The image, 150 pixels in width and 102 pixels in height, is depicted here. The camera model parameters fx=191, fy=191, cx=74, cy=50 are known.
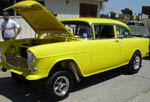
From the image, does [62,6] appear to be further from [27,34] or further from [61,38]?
[61,38]

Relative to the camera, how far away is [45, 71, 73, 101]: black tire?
396 cm

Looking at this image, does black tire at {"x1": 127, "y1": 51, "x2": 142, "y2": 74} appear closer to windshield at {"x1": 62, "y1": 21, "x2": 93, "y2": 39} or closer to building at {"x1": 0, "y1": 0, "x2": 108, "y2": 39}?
windshield at {"x1": 62, "y1": 21, "x2": 93, "y2": 39}

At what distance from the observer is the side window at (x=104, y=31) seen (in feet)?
16.6

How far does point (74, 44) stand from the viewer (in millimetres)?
4309

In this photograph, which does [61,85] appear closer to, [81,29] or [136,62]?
[81,29]

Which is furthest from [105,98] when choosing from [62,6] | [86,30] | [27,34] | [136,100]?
[62,6]

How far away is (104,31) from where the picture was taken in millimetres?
5445

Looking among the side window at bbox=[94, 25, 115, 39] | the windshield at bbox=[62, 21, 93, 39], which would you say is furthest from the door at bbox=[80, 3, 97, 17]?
the windshield at bbox=[62, 21, 93, 39]

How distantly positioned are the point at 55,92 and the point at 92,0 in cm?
963

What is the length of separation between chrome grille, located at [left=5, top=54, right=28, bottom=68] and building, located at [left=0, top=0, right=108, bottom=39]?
14.7ft

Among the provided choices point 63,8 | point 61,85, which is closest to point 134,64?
point 61,85

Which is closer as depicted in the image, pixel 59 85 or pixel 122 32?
pixel 59 85

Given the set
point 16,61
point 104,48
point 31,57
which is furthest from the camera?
point 104,48

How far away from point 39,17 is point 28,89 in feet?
6.05
